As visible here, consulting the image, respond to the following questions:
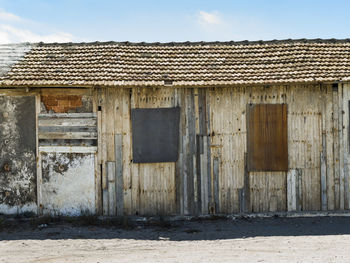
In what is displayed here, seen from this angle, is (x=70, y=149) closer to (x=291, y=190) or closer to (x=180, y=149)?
(x=180, y=149)

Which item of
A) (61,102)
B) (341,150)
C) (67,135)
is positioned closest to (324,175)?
(341,150)

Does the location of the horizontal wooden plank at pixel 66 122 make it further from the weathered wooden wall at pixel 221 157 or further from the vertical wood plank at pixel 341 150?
the vertical wood plank at pixel 341 150

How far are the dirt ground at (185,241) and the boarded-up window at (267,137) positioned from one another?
4.29 feet

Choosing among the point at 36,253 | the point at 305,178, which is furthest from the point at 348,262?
the point at 36,253

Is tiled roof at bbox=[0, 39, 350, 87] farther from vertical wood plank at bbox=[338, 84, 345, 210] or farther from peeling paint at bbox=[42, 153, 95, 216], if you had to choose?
peeling paint at bbox=[42, 153, 95, 216]

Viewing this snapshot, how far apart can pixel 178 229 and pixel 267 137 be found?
9.95 ft

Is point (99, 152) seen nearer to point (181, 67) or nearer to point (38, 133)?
point (38, 133)

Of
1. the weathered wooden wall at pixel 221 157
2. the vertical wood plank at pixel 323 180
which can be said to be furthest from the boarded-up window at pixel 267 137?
the vertical wood plank at pixel 323 180

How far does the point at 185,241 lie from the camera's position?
743 cm

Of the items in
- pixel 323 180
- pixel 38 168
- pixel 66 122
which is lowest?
pixel 323 180

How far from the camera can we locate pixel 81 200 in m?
9.30

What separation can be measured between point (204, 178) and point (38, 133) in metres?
4.13

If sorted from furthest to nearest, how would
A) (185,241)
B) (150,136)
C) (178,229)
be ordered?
(150,136) < (178,229) < (185,241)

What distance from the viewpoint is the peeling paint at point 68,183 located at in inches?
366
